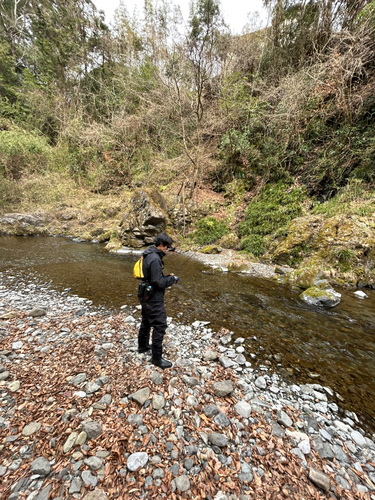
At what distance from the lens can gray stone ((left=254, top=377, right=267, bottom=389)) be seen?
3023 mm

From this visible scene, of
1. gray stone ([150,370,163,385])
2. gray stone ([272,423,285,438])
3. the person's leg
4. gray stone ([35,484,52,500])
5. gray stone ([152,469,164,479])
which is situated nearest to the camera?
gray stone ([35,484,52,500])

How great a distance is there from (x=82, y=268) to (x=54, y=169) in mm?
17158

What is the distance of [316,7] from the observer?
12.3 meters

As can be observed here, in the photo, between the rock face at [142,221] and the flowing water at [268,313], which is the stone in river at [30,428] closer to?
the flowing water at [268,313]

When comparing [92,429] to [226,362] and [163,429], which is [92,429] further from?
[226,362]

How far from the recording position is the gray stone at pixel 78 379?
2.78m

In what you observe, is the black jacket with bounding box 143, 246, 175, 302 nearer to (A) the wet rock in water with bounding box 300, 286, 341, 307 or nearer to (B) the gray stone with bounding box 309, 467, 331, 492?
(B) the gray stone with bounding box 309, 467, 331, 492

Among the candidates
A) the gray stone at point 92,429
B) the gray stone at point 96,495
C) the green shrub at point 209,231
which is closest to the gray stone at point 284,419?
the gray stone at point 96,495

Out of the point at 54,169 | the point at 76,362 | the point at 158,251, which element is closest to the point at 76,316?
the point at 76,362

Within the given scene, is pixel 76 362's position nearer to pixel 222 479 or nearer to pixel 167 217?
pixel 222 479


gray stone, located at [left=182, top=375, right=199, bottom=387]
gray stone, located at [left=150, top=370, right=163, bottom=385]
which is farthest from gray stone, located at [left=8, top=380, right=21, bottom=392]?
gray stone, located at [left=182, top=375, right=199, bottom=387]

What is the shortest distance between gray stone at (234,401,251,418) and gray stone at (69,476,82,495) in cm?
181

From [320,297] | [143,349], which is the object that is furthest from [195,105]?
[143,349]

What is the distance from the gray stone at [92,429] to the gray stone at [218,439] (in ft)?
4.11
